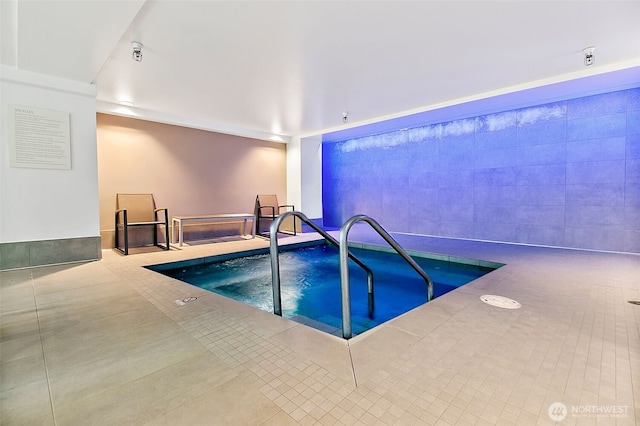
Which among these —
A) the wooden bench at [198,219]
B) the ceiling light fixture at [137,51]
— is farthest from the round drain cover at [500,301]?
the wooden bench at [198,219]

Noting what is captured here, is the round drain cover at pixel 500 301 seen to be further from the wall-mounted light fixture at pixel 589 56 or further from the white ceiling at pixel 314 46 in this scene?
the wall-mounted light fixture at pixel 589 56

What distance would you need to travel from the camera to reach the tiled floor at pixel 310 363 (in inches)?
46.5

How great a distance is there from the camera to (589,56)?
342 centimetres

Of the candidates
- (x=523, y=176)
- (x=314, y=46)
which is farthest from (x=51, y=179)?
(x=523, y=176)

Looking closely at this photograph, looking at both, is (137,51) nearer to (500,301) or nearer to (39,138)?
(39,138)

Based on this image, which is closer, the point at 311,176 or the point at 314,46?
the point at 314,46

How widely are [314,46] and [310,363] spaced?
305 cm

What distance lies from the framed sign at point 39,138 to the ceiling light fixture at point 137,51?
1.50 meters

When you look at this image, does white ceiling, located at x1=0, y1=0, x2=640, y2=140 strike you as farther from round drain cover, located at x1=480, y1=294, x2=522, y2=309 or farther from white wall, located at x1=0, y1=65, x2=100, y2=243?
round drain cover, located at x1=480, y1=294, x2=522, y2=309

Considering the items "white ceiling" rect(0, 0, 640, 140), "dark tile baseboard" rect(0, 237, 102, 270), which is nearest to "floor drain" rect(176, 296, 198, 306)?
"white ceiling" rect(0, 0, 640, 140)

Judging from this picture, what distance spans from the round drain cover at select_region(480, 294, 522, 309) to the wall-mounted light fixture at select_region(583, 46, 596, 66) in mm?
3034

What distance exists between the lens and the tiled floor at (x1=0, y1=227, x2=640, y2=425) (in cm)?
118

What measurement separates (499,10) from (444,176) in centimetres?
423

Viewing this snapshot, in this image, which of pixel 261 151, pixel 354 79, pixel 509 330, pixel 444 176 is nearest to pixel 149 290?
pixel 509 330
